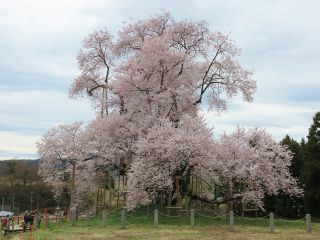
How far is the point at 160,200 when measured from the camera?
95.2ft

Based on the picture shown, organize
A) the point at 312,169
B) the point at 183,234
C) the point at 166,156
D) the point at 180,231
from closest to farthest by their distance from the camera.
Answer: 1. the point at 183,234
2. the point at 180,231
3. the point at 166,156
4. the point at 312,169

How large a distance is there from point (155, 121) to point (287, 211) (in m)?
15.2

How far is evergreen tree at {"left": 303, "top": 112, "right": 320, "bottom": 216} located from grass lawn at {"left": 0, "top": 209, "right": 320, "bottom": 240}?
680cm

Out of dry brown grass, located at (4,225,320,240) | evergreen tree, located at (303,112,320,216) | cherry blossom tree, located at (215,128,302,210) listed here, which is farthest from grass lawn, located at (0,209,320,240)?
evergreen tree, located at (303,112,320,216)

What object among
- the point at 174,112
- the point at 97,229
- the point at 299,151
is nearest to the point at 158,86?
the point at 174,112

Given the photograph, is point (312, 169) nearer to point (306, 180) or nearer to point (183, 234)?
point (306, 180)

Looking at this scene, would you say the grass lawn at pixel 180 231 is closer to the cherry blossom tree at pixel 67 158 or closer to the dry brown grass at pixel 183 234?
the dry brown grass at pixel 183 234

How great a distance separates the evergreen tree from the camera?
31.2 metres

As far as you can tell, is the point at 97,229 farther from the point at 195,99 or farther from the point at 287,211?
the point at 287,211

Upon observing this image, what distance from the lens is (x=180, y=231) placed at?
20.1m

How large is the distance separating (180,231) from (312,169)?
49.7 ft

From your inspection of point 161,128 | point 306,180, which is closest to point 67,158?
point 161,128

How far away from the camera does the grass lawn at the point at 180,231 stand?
18.4 m

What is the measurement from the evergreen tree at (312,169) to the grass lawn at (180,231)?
268 inches
